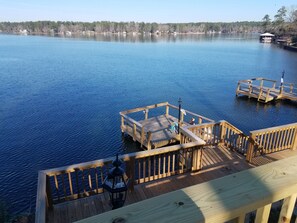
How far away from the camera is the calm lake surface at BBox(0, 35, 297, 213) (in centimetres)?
1220

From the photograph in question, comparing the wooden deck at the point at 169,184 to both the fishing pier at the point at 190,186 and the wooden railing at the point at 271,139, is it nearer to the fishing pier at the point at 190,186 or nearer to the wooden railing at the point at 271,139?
the fishing pier at the point at 190,186

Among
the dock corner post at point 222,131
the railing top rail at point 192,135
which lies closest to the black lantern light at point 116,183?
the railing top rail at point 192,135

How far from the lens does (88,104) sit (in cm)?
2077

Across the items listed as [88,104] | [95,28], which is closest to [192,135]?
[88,104]

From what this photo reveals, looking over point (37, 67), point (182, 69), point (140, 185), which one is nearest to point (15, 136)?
point (140, 185)

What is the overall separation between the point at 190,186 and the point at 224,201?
0.25m

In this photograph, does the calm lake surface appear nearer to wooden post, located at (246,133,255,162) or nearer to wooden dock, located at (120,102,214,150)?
wooden dock, located at (120,102,214,150)

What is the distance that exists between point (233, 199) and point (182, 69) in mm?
37255

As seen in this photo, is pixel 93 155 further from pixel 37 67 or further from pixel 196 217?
pixel 37 67

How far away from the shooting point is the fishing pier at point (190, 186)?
39.7 inches

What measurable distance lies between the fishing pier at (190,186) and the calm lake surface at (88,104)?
3.96 m

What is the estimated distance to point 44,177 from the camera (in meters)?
4.09

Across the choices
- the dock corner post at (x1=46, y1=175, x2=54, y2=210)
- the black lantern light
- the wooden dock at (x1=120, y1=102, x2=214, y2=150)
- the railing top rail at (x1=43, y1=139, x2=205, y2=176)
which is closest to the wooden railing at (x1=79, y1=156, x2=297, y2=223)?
the black lantern light

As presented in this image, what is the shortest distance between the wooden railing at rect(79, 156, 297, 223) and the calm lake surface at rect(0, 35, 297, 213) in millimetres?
9482
